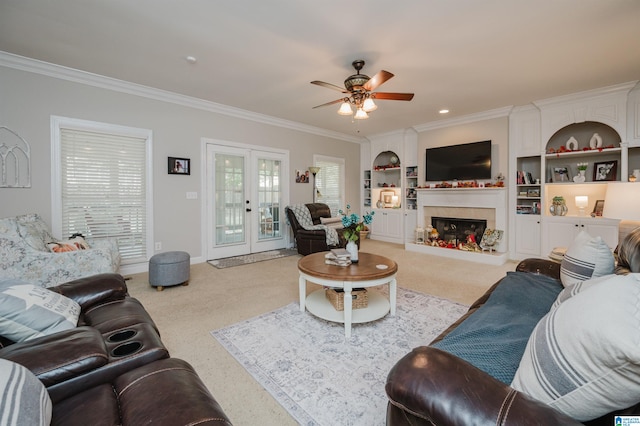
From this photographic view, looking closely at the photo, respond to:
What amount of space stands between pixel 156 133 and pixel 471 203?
5.65 m

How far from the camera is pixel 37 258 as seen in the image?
2.61m

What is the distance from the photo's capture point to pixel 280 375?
5.96 feet

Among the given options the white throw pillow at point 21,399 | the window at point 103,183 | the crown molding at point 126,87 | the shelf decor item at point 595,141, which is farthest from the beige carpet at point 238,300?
the crown molding at point 126,87

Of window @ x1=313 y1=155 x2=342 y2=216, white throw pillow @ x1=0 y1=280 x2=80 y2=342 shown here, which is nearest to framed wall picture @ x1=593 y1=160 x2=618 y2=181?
window @ x1=313 y1=155 x2=342 y2=216

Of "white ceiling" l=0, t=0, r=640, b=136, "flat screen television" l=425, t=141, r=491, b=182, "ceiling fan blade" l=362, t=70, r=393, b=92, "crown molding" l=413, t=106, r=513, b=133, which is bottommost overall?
"flat screen television" l=425, t=141, r=491, b=182

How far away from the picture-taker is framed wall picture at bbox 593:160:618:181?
13.9ft

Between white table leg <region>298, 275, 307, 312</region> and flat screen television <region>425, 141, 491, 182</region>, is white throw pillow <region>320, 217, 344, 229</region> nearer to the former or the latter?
flat screen television <region>425, 141, 491, 182</region>

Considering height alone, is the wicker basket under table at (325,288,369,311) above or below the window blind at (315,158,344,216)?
below

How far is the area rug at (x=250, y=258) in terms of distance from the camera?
4562 mm

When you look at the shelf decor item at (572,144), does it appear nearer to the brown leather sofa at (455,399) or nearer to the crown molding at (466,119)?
the crown molding at (466,119)

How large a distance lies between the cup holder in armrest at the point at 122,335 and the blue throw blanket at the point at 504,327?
1.48 metres

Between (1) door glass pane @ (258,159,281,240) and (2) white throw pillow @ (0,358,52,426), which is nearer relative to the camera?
(2) white throw pillow @ (0,358,52,426)

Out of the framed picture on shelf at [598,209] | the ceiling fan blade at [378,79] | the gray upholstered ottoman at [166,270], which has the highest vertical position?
the ceiling fan blade at [378,79]

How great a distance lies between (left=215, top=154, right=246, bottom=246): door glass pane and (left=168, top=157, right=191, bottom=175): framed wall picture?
0.52m
